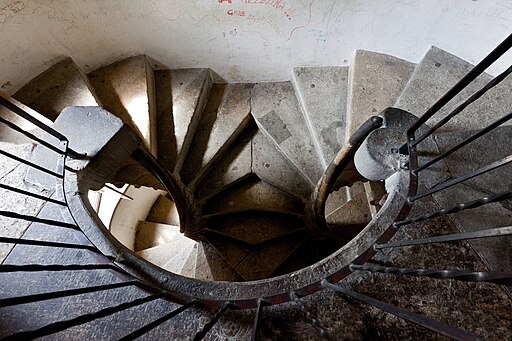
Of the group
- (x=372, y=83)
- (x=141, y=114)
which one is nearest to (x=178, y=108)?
(x=141, y=114)

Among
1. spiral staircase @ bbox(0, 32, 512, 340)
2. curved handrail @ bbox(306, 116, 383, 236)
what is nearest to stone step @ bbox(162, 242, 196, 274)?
spiral staircase @ bbox(0, 32, 512, 340)

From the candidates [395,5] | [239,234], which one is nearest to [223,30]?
[395,5]

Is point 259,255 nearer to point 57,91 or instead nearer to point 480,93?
point 57,91

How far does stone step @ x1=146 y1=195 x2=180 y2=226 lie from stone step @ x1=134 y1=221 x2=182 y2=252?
0.14 metres

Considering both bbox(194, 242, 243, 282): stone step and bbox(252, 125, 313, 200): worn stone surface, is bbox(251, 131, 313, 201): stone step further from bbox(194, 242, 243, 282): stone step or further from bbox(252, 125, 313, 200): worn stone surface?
bbox(194, 242, 243, 282): stone step

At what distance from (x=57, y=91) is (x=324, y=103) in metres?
2.77

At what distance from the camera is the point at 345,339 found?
1760 millimetres

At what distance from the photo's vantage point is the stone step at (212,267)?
14.2 feet

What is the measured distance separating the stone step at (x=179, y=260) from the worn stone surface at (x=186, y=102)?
5.03 ft

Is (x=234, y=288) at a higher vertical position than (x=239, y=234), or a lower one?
lower

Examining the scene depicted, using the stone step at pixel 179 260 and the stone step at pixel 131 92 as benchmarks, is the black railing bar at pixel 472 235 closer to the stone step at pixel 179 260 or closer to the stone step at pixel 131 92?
the stone step at pixel 131 92

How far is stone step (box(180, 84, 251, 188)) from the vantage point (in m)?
4.16

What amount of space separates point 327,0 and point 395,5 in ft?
1.96

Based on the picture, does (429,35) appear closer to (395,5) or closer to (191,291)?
(395,5)
